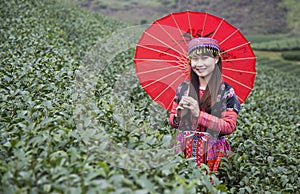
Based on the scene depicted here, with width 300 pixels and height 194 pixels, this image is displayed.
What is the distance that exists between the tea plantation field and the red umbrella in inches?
16.3

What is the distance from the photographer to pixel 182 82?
3264 mm

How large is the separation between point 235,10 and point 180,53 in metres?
53.0

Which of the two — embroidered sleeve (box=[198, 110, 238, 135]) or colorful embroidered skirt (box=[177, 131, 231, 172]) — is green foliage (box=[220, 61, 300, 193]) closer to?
colorful embroidered skirt (box=[177, 131, 231, 172])

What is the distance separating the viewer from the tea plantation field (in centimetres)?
174

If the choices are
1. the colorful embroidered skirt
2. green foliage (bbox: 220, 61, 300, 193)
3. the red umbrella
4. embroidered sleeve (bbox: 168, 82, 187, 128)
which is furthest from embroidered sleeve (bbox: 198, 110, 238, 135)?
green foliage (bbox: 220, 61, 300, 193)

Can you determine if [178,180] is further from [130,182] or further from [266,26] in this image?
[266,26]

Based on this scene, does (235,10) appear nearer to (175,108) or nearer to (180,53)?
(180,53)

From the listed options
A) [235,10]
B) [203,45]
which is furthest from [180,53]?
[235,10]

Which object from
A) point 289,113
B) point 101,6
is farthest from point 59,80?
point 101,6

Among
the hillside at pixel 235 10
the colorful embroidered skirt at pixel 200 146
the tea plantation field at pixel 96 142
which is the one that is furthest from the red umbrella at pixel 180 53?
the hillside at pixel 235 10

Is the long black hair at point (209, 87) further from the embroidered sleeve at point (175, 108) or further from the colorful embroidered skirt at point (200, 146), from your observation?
the colorful embroidered skirt at point (200, 146)

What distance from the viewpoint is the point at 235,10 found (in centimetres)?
5278

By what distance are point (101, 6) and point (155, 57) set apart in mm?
44980

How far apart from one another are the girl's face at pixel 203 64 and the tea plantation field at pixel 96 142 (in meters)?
0.62
